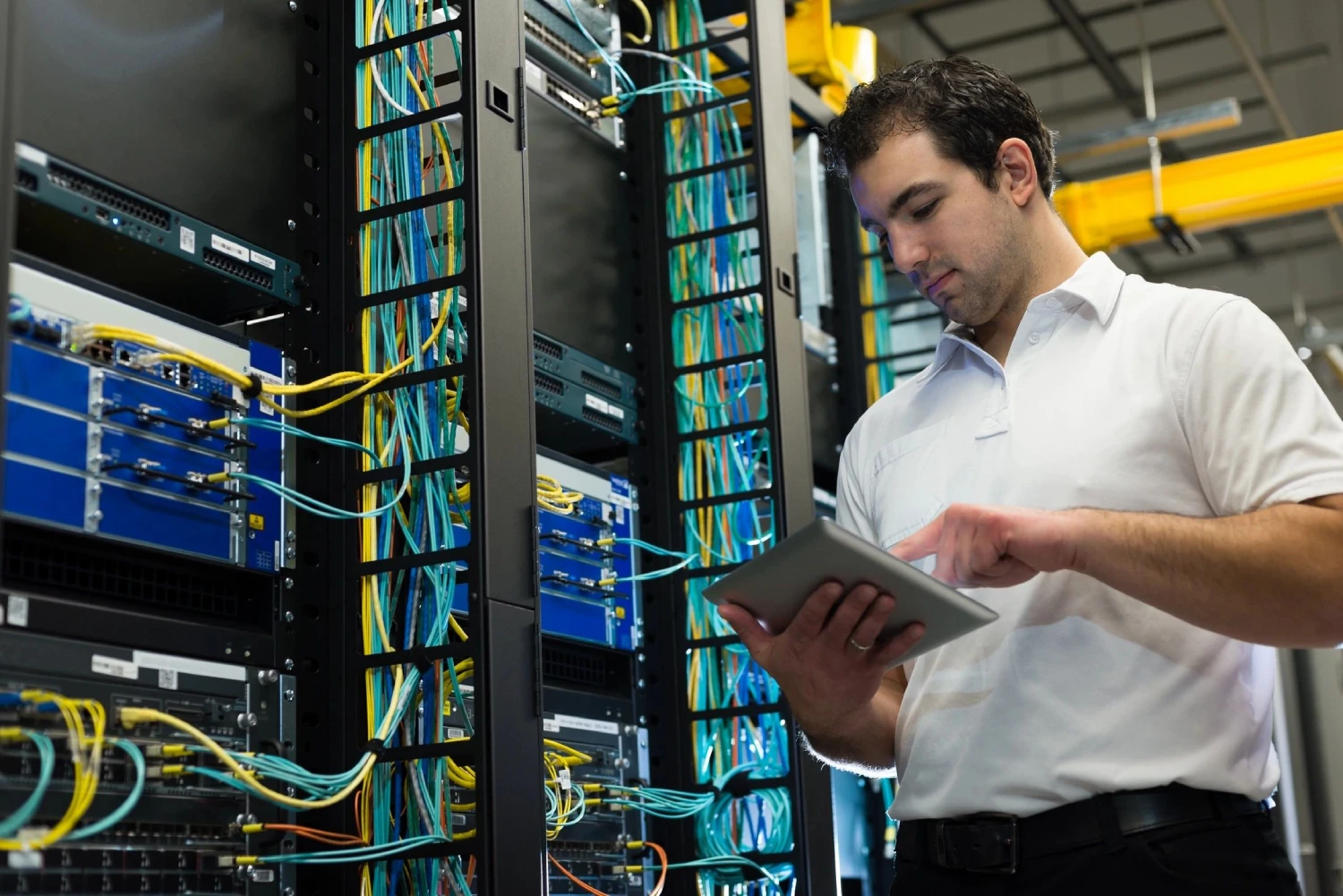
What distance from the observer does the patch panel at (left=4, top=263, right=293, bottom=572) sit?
1413mm

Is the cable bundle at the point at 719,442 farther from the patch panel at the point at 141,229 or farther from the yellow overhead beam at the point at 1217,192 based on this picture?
the yellow overhead beam at the point at 1217,192

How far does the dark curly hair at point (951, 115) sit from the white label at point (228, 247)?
2.45 feet

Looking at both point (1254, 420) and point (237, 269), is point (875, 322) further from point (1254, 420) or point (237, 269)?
point (1254, 420)

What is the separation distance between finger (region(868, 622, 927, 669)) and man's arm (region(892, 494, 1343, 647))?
0.26ft

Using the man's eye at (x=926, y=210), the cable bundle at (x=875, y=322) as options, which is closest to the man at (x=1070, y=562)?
the man's eye at (x=926, y=210)

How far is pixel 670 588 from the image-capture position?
2.47m

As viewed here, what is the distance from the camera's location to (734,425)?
2.42 m

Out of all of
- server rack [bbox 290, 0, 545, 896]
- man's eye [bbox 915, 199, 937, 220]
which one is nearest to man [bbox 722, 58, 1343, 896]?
man's eye [bbox 915, 199, 937, 220]

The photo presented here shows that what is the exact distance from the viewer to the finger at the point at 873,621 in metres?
1.30

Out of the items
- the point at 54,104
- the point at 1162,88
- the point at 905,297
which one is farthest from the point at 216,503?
the point at 1162,88

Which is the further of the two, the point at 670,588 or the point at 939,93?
the point at 670,588

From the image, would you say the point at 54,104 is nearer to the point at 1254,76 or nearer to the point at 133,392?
the point at 133,392

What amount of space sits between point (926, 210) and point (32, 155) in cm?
97

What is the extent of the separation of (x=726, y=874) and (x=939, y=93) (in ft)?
4.36
